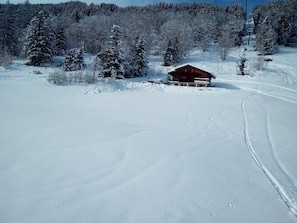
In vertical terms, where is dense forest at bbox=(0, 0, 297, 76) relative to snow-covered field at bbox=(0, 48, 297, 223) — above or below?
above

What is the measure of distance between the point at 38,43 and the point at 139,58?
16.9m

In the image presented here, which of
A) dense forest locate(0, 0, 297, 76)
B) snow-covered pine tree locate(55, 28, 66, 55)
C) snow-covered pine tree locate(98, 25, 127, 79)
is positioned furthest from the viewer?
Answer: snow-covered pine tree locate(55, 28, 66, 55)

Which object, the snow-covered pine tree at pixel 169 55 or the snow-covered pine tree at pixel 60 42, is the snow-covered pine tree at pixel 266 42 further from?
the snow-covered pine tree at pixel 60 42


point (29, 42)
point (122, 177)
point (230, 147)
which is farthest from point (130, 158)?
point (29, 42)

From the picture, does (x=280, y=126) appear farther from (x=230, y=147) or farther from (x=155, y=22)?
(x=155, y=22)

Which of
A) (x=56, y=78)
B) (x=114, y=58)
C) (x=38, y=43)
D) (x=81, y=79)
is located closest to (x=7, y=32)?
(x=38, y=43)

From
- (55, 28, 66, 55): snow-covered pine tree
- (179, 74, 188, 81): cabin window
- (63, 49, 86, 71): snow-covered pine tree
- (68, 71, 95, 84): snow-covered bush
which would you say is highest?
(55, 28, 66, 55): snow-covered pine tree

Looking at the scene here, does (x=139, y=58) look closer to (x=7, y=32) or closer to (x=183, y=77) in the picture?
(x=183, y=77)

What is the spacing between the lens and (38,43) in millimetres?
30141

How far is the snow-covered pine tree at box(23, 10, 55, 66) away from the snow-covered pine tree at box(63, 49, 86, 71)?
390 cm

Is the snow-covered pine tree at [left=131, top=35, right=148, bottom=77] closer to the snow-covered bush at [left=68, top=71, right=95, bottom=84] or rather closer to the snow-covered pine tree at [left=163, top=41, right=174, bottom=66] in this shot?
the snow-covered pine tree at [left=163, top=41, right=174, bottom=66]

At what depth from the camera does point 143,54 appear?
32438 mm

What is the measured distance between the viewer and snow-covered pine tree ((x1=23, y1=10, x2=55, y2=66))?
97.3 feet

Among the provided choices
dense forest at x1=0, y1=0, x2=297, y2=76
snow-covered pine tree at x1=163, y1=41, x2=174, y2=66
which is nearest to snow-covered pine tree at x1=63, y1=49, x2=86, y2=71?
dense forest at x1=0, y1=0, x2=297, y2=76
